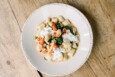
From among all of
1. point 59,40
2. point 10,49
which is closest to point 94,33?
point 59,40

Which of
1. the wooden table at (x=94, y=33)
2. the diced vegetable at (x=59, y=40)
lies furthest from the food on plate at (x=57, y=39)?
the wooden table at (x=94, y=33)

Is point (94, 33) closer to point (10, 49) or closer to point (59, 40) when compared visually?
point (59, 40)

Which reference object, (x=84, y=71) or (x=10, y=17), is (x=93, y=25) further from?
(x=10, y=17)

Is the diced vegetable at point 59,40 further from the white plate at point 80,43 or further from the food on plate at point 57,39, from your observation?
the white plate at point 80,43

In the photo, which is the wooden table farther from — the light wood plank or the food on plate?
the food on plate

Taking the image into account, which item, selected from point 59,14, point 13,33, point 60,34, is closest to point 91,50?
point 60,34

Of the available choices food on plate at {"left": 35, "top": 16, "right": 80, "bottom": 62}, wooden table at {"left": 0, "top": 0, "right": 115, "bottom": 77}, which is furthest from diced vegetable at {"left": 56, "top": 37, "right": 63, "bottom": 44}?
wooden table at {"left": 0, "top": 0, "right": 115, "bottom": 77}
